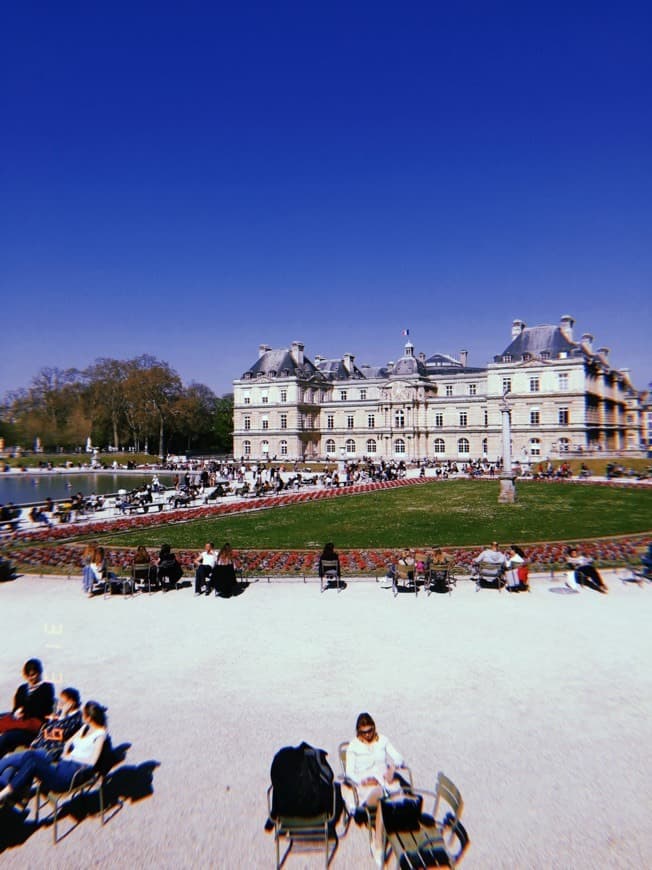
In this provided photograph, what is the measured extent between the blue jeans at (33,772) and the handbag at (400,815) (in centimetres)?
286

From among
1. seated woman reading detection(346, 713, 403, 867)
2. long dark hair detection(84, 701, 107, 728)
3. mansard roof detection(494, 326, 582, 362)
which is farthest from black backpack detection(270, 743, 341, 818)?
mansard roof detection(494, 326, 582, 362)

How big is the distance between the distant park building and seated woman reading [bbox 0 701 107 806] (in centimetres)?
5447

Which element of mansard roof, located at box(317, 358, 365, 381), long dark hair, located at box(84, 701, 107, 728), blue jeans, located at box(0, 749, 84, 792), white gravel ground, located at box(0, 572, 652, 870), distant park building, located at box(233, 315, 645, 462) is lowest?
white gravel ground, located at box(0, 572, 652, 870)

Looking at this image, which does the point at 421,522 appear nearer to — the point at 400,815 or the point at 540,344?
the point at 400,815

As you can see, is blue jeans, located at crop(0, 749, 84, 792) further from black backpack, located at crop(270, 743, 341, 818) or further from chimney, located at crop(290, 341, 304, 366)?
chimney, located at crop(290, 341, 304, 366)

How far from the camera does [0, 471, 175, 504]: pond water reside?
39.9 meters

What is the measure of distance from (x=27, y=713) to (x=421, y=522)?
17374 mm

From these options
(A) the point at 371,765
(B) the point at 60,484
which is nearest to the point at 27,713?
(A) the point at 371,765

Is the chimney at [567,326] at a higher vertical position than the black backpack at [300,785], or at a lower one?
higher

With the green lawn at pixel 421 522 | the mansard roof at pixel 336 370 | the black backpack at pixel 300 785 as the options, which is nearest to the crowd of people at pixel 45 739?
the black backpack at pixel 300 785

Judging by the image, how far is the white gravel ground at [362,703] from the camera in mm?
5086

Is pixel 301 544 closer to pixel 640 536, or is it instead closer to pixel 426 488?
pixel 640 536

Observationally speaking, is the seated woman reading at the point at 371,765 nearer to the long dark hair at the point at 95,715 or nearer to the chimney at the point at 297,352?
the long dark hair at the point at 95,715

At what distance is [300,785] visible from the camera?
4.97m
